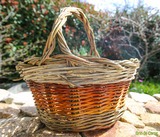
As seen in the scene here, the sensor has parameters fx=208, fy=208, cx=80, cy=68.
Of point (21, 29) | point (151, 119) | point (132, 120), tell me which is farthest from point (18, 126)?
point (21, 29)

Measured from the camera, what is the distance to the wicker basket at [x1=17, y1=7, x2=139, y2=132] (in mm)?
722

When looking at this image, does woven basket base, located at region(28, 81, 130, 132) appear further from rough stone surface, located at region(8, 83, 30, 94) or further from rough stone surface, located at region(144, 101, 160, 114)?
rough stone surface, located at region(8, 83, 30, 94)

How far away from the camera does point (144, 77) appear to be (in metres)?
3.08

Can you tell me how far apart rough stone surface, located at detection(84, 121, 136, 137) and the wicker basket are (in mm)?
37

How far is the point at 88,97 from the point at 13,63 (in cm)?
227

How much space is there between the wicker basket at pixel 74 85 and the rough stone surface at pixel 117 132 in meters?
0.04

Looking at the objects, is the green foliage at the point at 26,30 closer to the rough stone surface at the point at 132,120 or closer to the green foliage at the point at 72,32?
the green foliage at the point at 72,32

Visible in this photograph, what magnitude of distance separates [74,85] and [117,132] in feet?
1.12

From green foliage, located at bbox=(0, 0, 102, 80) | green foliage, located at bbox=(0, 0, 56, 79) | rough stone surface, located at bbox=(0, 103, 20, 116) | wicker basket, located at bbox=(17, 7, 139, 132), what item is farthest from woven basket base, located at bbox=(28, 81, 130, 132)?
green foliage, located at bbox=(0, 0, 56, 79)

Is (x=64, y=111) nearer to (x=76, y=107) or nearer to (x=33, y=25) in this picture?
(x=76, y=107)

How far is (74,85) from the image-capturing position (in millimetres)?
720

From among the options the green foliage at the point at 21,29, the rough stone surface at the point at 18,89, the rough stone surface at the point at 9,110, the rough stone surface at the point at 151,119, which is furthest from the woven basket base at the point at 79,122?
the green foliage at the point at 21,29

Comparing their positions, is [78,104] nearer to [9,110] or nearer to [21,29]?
[9,110]

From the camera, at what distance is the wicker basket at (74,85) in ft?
2.37
